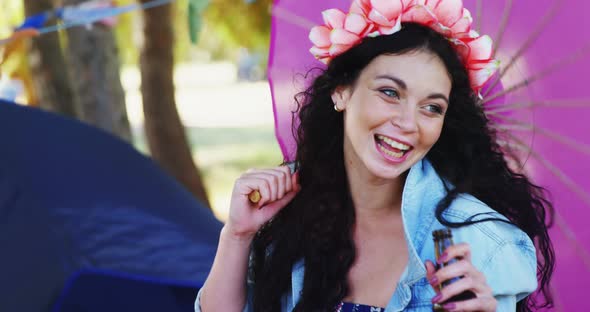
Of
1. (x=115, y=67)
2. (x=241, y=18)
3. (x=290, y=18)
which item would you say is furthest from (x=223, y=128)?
(x=290, y=18)

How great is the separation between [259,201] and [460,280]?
74 centimetres

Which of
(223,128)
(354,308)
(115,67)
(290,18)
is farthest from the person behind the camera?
(223,128)

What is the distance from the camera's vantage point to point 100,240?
3023 millimetres

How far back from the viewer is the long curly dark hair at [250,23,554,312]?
190 centimetres

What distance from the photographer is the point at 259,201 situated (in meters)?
2.06

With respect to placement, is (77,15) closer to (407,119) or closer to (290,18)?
(290,18)

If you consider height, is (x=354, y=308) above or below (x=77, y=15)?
below

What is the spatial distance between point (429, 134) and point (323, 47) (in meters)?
0.38

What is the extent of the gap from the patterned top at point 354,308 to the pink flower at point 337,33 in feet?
1.98

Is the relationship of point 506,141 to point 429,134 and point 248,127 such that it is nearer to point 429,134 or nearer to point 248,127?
point 429,134

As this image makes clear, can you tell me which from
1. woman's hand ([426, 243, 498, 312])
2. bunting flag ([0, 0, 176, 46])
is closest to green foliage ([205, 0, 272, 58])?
bunting flag ([0, 0, 176, 46])

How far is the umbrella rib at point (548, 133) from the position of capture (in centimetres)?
→ 207

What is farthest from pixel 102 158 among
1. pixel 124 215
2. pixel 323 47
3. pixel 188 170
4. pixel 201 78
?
pixel 201 78

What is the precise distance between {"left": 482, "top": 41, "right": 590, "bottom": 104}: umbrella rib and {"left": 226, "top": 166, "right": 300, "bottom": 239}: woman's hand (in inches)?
23.2
